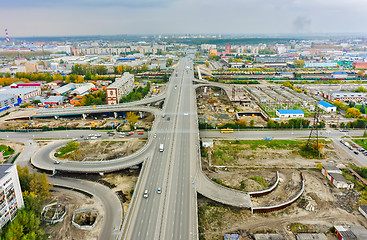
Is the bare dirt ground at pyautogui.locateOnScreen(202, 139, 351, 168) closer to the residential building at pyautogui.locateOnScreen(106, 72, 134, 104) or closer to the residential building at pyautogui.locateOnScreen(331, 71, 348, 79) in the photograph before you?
the residential building at pyautogui.locateOnScreen(106, 72, 134, 104)

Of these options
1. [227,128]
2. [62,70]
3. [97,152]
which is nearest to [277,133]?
[227,128]

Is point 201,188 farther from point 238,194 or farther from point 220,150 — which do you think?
point 220,150

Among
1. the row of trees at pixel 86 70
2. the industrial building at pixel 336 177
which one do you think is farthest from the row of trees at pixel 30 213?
the row of trees at pixel 86 70

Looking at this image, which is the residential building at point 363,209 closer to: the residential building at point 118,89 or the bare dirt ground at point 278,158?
the bare dirt ground at point 278,158

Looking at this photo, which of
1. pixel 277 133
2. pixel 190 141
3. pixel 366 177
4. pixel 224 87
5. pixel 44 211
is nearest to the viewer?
pixel 44 211

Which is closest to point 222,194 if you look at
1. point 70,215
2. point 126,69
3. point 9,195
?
point 70,215

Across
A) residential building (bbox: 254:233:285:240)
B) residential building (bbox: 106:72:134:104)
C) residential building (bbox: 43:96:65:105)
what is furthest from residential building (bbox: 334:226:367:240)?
residential building (bbox: 43:96:65:105)
